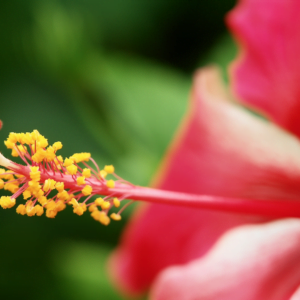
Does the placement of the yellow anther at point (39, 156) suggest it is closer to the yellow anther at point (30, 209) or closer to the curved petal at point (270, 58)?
the yellow anther at point (30, 209)

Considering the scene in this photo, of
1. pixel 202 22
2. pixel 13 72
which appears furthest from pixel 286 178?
pixel 13 72

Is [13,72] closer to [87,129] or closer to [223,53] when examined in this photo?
[87,129]

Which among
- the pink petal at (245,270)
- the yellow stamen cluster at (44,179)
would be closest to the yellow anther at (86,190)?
the yellow stamen cluster at (44,179)

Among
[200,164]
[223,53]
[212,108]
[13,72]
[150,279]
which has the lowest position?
[150,279]

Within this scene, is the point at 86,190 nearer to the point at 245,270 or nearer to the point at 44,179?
the point at 44,179

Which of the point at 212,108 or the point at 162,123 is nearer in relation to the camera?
the point at 212,108

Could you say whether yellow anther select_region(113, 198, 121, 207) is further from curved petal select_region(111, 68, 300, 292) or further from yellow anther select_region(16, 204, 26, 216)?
curved petal select_region(111, 68, 300, 292)

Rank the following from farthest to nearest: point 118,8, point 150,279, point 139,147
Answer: point 118,8
point 139,147
point 150,279
